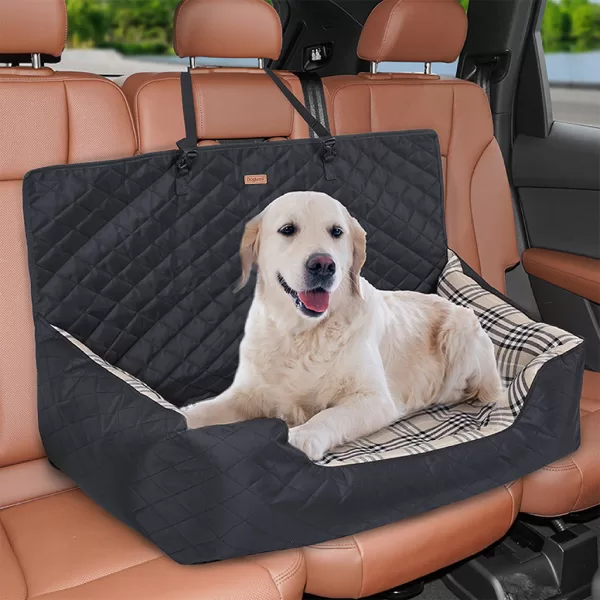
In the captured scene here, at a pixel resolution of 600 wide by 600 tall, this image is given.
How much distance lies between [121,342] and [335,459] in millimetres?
597

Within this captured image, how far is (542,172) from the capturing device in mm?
2871

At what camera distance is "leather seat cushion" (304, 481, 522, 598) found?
5.01ft

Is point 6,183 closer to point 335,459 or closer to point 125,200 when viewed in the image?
point 125,200

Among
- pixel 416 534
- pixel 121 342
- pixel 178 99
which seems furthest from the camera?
pixel 178 99

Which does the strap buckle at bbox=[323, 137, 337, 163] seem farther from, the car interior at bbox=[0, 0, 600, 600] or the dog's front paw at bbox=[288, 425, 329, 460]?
the dog's front paw at bbox=[288, 425, 329, 460]

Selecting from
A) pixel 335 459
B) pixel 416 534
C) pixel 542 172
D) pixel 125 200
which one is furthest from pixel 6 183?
pixel 542 172

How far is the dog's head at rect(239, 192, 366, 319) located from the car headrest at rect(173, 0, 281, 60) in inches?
18.7

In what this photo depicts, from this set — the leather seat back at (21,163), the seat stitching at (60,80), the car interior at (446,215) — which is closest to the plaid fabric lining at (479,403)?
the car interior at (446,215)

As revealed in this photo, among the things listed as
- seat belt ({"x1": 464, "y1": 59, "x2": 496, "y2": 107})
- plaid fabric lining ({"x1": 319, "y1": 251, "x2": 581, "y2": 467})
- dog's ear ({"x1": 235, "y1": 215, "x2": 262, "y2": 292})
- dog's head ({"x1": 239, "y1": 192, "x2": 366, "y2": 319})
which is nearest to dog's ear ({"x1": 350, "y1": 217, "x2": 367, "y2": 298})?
dog's head ({"x1": 239, "y1": 192, "x2": 366, "y2": 319})

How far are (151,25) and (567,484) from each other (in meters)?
2.17

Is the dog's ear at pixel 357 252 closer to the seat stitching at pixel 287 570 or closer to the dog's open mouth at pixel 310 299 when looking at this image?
the dog's open mouth at pixel 310 299

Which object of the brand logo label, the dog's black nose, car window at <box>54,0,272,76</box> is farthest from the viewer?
car window at <box>54,0,272,76</box>

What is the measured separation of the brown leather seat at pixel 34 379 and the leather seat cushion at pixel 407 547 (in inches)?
3.3

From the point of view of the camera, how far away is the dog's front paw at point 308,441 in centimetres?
158
